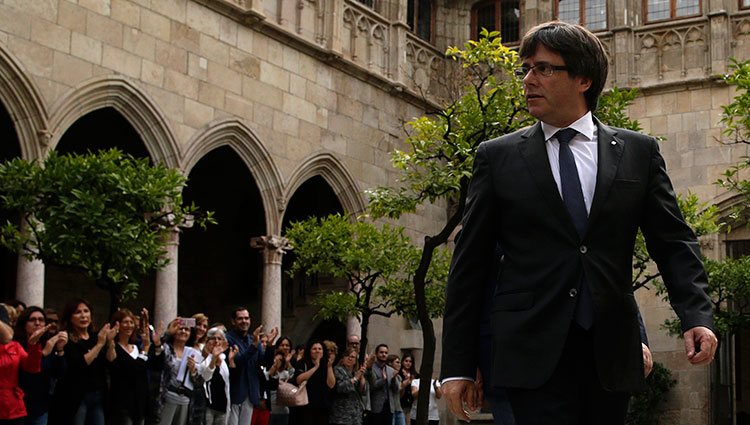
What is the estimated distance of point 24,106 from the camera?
1330 cm

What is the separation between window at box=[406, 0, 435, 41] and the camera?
68.2 feet

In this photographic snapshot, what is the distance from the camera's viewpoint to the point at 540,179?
299cm

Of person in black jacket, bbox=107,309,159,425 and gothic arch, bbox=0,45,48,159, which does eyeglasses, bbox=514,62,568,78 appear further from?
gothic arch, bbox=0,45,48,159

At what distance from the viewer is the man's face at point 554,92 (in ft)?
9.97

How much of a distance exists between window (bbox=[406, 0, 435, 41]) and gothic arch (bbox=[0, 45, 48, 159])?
869cm

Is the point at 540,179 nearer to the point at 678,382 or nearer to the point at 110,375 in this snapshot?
the point at 110,375

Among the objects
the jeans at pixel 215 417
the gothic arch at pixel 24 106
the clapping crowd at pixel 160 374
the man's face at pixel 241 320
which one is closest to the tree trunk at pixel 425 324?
the clapping crowd at pixel 160 374

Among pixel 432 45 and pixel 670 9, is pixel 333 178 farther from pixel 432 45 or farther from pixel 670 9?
pixel 670 9

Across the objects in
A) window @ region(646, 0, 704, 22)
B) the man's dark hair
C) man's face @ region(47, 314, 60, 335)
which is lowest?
man's face @ region(47, 314, 60, 335)

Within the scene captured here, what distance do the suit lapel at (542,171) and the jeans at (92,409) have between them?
21.9ft

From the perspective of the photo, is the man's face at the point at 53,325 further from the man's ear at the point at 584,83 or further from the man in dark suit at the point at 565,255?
the man's ear at the point at 584,83

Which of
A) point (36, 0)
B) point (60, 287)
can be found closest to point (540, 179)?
point (36, 0)

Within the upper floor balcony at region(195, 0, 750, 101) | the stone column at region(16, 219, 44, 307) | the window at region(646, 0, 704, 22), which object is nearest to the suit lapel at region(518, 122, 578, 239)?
the stone column at region(16, 219, 44, 307)

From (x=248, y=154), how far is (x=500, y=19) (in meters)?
6.93
